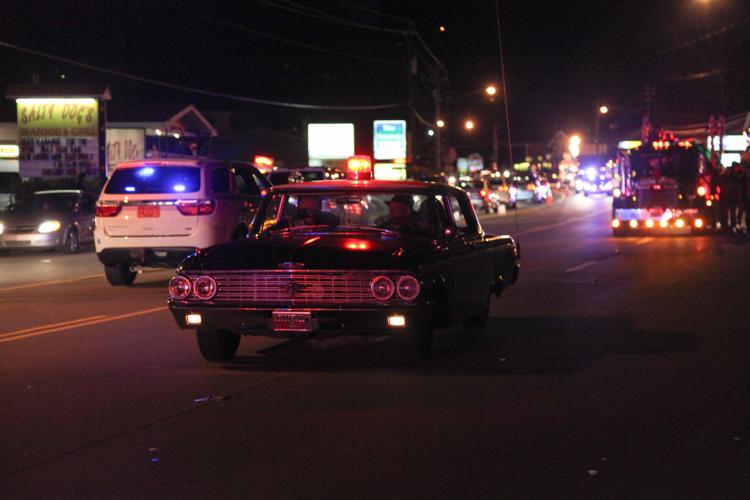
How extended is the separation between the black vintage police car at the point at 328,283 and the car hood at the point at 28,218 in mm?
17485

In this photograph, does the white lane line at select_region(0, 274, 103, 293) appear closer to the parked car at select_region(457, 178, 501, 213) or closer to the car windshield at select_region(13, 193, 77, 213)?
the car windshield at select_region(13, 193, 77, 213)

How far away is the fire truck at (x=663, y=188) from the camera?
3162cm

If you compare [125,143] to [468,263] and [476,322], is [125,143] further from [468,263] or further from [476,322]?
[468,263]

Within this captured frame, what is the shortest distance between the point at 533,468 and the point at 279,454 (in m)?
1.53

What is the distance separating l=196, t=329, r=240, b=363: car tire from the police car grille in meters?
0.68

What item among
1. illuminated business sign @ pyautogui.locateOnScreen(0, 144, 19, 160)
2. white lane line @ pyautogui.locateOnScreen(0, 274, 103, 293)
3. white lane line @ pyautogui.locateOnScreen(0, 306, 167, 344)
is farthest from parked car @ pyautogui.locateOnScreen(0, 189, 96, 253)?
illuminated business sign @ pyautogui.locateOnScreen(0, 144, 19, 160)

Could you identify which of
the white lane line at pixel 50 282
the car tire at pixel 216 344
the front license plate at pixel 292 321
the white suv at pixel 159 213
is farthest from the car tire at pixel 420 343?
the white lane line at pixel 50 282

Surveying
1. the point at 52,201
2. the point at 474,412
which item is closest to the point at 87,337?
the point at 474,412

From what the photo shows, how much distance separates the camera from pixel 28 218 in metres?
27.1

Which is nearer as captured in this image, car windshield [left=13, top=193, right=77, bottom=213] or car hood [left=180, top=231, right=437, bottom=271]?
car hood [left=180, top=231, right=437, bottom=271]

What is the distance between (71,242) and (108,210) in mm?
10939

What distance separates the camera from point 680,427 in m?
7.71

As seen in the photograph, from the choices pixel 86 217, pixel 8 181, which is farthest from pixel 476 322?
pixel 8 181

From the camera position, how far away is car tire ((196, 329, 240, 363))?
1020 cm
